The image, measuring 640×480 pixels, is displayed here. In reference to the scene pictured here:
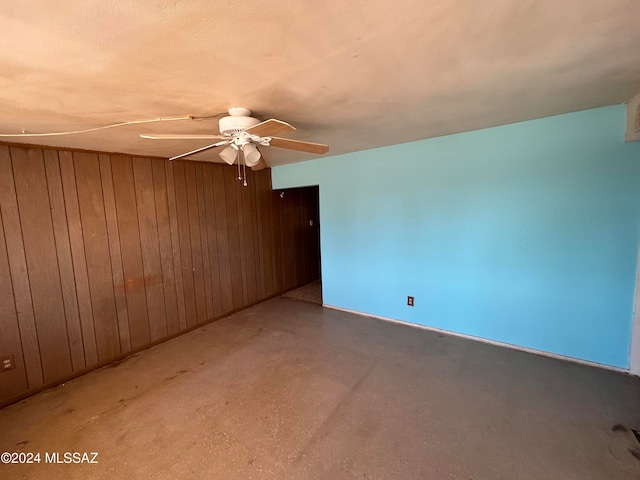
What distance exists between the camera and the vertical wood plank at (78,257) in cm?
251

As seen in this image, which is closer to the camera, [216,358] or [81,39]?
[81,39]

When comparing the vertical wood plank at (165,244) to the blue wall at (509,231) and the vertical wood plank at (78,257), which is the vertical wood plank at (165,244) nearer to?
the vertical wood plank at (78,257)

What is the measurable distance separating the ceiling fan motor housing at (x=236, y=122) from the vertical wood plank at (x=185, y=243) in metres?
1.84

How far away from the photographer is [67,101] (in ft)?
5.17

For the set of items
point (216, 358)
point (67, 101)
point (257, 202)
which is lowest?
point (216, 358)

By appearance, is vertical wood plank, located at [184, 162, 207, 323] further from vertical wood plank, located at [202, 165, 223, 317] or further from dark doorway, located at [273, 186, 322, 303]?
dark doorway, located at [273, 186, 322, 303]

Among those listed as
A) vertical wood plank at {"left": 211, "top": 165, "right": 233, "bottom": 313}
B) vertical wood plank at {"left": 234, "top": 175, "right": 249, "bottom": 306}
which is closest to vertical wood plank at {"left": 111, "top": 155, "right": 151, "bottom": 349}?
vertical wood plank at {"left": 211, "top": 165, "right": 233, "bottom": 313}

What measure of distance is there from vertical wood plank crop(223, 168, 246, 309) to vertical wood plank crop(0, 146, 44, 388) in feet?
6.56

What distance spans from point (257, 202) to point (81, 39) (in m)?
3.22

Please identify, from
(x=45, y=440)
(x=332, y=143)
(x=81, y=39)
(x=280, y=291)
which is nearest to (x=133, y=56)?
(x=81, y=39)

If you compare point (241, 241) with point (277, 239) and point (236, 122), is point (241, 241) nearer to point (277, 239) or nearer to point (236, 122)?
point (277, 239)

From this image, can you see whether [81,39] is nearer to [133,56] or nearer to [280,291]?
[133,56]

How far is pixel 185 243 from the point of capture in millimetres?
3430

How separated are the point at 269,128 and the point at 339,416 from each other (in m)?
1.97
